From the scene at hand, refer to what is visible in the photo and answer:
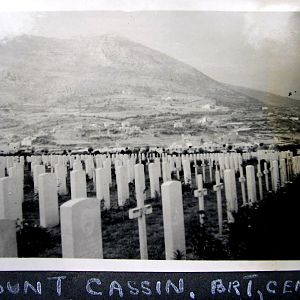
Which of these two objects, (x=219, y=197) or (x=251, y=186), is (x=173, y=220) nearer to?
(x=219, y=197)

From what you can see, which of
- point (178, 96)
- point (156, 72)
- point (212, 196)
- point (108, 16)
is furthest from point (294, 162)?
point (108, 16)

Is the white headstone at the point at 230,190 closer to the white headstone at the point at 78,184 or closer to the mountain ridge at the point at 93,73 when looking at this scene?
the mountain ridge at the point at 93,73

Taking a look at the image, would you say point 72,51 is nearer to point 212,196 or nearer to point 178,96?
point 178,96

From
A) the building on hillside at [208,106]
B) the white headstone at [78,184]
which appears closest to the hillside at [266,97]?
the building on hillside at [208,106]

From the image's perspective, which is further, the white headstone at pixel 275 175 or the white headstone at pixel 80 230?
the white headstone at pixel 275 175

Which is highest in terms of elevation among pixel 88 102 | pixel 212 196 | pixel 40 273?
pixel 88 102

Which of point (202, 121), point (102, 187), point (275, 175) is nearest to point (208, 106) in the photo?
point (202, 121)
